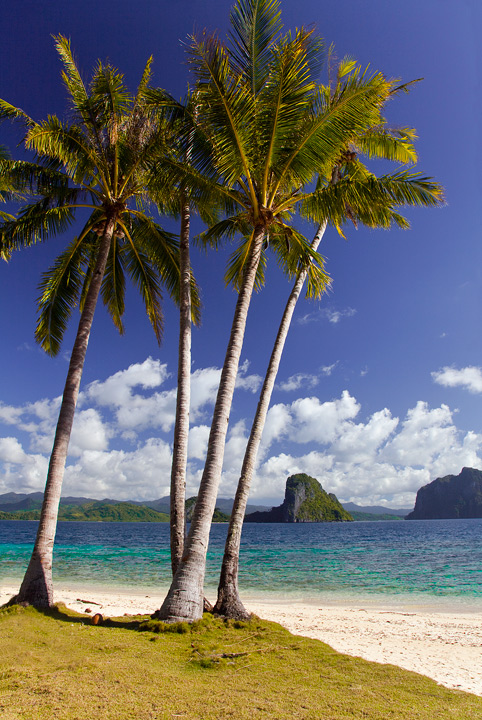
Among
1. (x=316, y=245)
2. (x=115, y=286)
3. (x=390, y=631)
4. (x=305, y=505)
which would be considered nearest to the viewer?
(x=390, y=631)

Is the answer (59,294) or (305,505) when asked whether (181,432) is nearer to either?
(59,294)

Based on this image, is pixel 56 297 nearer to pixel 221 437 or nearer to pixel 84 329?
pixel 84 329

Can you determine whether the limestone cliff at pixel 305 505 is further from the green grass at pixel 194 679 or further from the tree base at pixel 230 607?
the green grass at pixel 194 679

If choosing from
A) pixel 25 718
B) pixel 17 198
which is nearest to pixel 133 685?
pixel 25 718

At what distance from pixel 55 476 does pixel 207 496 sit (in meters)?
3.01

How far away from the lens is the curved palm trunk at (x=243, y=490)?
22.7 feet

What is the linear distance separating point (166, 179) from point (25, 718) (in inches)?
352

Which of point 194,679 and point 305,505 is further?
point 305,505

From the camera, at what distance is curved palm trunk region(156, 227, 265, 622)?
6270mm

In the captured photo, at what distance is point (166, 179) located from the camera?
359 inches

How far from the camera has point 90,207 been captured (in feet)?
31.8

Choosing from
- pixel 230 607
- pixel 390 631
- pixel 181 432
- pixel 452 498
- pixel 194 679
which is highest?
pixel 181 432

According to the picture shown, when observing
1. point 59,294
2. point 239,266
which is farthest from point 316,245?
point 59,294

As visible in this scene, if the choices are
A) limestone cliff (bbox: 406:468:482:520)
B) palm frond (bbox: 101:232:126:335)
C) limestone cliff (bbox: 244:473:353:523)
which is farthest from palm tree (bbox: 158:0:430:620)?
limestone cliff (bbox: 406:468:482:520)
